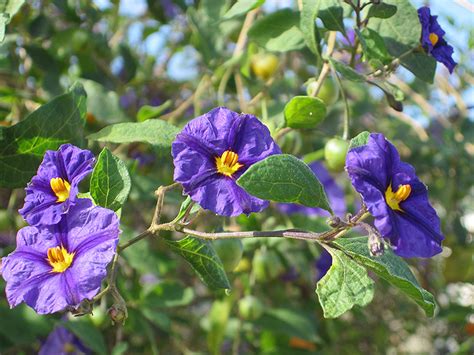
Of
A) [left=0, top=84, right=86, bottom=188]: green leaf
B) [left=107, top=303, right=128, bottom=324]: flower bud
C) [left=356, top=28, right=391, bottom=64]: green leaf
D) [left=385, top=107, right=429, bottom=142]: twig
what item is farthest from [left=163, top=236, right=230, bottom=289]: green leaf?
[left=385, top=107, right=429, bottom=142]: twig

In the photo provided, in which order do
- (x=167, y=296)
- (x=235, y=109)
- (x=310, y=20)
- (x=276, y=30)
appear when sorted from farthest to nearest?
1. (x=235, y=109)
2. (x=167, y=296)
3. (x=276, y=30)
4. (x=310, y=20)

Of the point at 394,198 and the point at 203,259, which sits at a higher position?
the point at 394,198

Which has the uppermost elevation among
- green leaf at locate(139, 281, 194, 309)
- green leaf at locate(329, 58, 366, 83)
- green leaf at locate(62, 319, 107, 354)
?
green leaf at locate(329, 58, 366, 83)

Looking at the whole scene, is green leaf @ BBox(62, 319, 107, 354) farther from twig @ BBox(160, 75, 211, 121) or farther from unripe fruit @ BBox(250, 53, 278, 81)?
unripe fruit @ BBox(250, 53, 278, 81)

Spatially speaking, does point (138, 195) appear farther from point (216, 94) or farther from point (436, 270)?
point (436, 270)

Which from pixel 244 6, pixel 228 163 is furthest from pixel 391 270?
pixel 244 6

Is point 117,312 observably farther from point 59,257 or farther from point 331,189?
point 331,189
